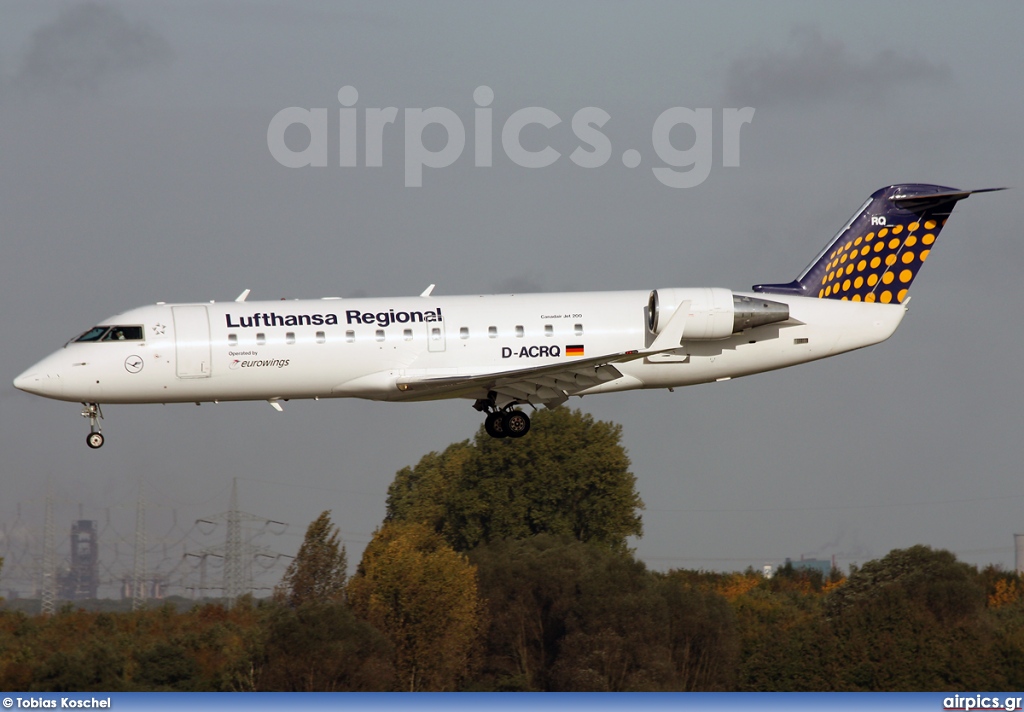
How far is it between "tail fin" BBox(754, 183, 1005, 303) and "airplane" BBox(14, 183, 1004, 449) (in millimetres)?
2103

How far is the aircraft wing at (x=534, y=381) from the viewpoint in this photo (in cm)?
3081

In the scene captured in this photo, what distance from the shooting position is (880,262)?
35.6 meters

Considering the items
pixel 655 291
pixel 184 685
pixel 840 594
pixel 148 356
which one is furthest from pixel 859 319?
pixel 840 594

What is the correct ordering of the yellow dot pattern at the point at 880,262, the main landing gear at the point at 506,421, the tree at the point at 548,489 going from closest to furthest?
the main landing gear at the point at 506,421
the yellow dot pattern at the point at 880,262
the tree at the point at 548,489

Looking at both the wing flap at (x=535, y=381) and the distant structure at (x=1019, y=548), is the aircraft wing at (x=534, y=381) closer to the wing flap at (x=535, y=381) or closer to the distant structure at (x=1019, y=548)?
the wing flap at (x=535, y=381)

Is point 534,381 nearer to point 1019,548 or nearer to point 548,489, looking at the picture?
point 548,489

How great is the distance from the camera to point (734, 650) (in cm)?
7394

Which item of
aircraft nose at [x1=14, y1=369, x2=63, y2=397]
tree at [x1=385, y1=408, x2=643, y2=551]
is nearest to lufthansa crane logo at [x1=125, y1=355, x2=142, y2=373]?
aircraft nose at [x1=14, y1=369, x2=63, y2=397]

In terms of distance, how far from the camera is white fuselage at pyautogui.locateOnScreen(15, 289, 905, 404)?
3164 centimetres

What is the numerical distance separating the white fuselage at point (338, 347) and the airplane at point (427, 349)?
0.03m

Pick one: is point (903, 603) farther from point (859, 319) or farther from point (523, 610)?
point (859, 319)

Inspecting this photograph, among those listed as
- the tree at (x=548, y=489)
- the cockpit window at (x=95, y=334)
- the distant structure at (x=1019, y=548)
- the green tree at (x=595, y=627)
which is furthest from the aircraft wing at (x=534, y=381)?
the distant structure at (x=1019, y=548)

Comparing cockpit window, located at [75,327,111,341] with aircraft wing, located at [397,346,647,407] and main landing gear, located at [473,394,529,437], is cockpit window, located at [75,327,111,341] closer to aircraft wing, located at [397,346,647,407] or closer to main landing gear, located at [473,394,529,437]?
aircraft wing, located at [397,346,647,407]

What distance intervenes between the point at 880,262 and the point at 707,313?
603 cm
